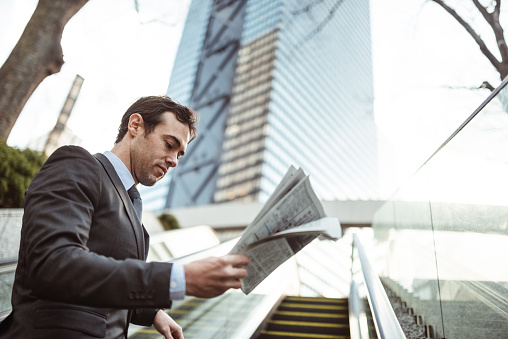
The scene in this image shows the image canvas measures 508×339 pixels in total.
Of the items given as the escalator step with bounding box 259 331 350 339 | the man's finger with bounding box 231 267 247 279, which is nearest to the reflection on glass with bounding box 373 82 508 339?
the escalator step with bounding box 259 331 350 339

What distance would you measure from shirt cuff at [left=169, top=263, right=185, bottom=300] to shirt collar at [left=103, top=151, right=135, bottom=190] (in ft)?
1.74

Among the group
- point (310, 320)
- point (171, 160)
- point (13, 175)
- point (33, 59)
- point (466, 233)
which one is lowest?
point (310, 320)

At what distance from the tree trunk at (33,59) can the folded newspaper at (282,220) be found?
382 centimetres

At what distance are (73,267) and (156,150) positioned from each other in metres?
0.65

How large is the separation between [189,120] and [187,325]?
2008 millimetres

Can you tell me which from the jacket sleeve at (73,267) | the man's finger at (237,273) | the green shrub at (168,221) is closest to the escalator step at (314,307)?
the man's finger at (237,273)

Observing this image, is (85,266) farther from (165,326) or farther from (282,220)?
(165,326)

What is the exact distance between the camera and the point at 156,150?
1.38m

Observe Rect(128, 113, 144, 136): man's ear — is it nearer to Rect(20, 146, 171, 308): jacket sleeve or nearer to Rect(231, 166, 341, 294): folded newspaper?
Rect(20, 146, 171, 308): jacket sleeve

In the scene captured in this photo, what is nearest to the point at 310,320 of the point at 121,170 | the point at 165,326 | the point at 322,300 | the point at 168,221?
the point at 322,300

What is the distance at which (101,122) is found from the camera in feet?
24.7

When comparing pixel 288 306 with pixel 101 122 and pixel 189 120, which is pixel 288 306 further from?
pixel 101 122

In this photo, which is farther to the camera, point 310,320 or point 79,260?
point 310,320

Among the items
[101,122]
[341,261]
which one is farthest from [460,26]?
[341,261]
